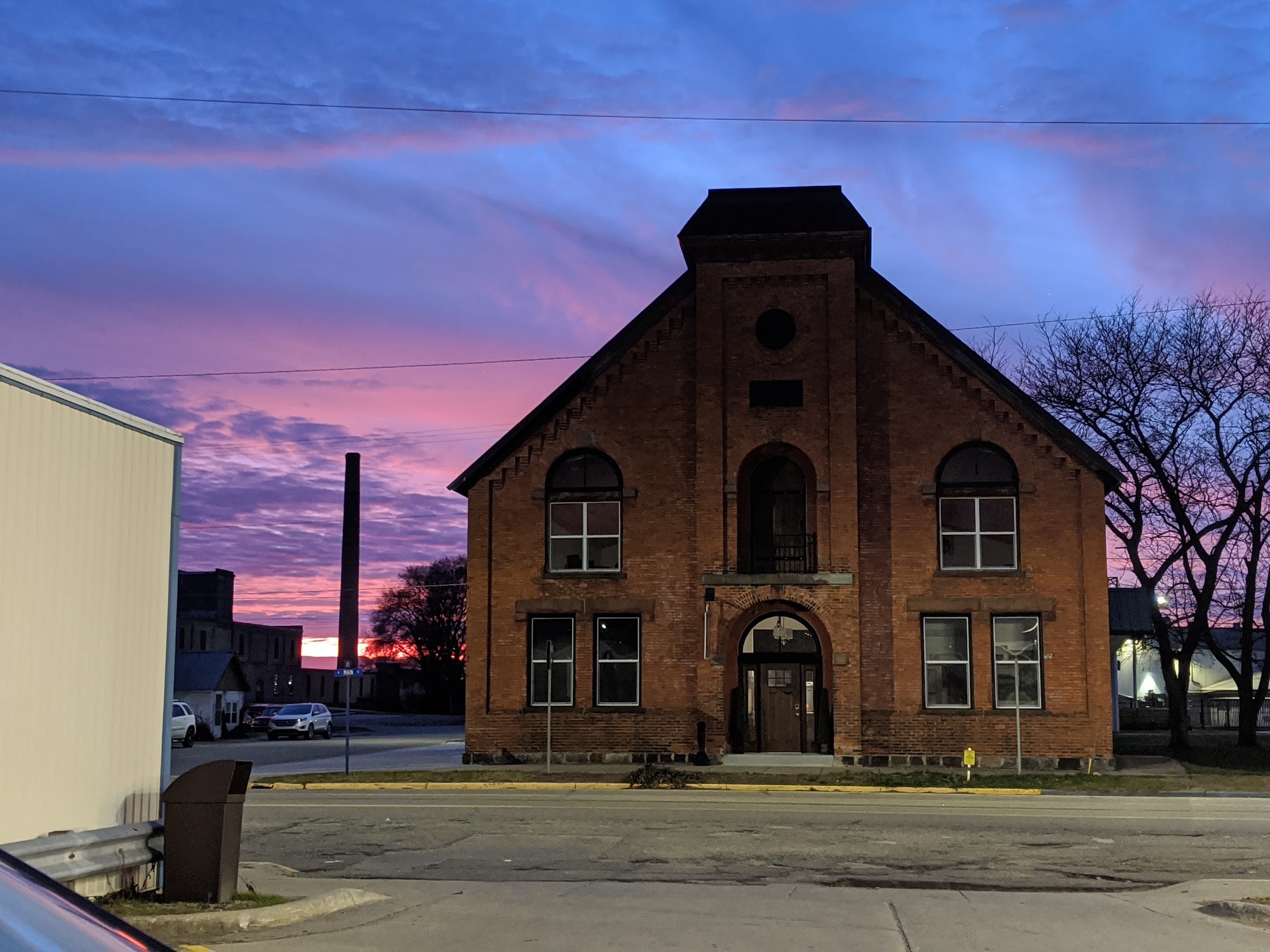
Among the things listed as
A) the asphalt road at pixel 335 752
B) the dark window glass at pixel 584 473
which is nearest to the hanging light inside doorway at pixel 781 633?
the dark window glass at pixel 584 473

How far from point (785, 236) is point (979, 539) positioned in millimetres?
8317

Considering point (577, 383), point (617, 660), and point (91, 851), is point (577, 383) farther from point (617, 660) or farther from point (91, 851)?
point (91, 851)

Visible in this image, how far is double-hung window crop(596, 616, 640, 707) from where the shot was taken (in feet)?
103

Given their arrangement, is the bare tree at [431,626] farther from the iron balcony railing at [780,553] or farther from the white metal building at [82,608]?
the white metal building at [82,608]

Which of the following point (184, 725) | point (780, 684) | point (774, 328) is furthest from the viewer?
point (184, 725)

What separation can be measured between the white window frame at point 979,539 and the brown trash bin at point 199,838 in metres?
22.5

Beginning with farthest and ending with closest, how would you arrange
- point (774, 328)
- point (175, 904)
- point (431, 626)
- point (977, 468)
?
point (431, 626) < point (774, 328) < point (977, 468) < point (175, 904)

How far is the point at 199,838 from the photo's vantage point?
1075cm

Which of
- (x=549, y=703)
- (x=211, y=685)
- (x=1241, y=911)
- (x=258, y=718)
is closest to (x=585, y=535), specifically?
(x=549, y=703)

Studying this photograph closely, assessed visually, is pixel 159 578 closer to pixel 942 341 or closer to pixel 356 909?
pixel 356 909

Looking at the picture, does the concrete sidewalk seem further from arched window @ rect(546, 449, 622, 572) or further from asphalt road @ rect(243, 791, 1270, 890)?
arched window @ rect(546, 449, 622, 572)

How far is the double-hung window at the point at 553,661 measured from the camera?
31.6 m

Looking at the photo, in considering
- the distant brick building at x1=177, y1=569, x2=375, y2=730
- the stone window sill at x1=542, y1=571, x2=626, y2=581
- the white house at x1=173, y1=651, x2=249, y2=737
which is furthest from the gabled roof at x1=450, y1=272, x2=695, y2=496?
the distant brick building at x1=177, y1=569, x2=375, y2=730

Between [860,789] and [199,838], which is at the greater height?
[199,838]
